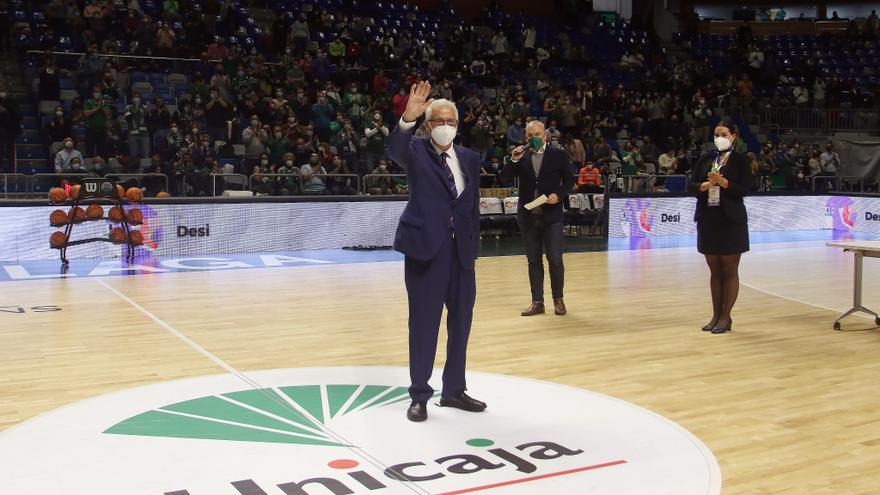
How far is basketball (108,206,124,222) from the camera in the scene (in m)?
13.1

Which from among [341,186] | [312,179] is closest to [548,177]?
[312,179]

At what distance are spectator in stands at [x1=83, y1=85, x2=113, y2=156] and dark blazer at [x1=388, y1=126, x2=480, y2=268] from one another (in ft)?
41.2

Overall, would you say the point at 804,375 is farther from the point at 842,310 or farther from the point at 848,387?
the point at 842,310

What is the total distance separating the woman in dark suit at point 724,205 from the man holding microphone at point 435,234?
3197 millimetres

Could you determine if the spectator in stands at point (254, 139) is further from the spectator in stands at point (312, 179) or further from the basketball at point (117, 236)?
the basketball at point (117, 236)

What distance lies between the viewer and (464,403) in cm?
548

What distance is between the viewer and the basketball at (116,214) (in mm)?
13086

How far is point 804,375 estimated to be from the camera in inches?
260

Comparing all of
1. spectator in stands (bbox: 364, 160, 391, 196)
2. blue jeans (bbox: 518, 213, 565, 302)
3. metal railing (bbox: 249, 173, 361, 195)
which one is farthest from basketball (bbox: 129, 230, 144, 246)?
blue jeans (bbox: 518, 213, 565, 302)

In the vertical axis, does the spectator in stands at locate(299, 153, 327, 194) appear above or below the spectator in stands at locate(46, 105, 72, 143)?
below

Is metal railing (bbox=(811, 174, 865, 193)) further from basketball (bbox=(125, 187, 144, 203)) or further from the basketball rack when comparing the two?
the basketball rack

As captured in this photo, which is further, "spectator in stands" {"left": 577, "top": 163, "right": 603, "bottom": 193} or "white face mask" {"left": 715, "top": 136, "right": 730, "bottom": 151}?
"spectator in stands" {"left": 577, "top": 163, "right": 603, "bottom": 193}

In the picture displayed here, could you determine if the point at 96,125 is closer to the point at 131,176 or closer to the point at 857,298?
the point at 131,176

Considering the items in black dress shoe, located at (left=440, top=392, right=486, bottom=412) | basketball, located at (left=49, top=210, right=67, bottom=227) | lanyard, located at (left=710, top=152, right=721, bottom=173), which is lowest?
black dress shoe, located at (left=440, top=392, right=486, bottom=412)
